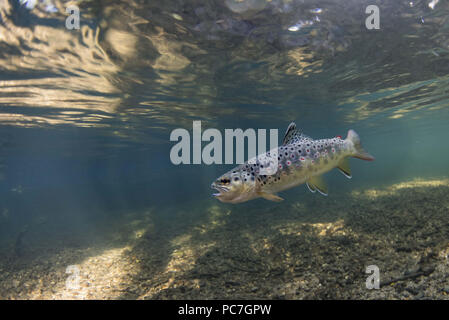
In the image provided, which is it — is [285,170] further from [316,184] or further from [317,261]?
[317,261]

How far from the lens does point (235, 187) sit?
12.9 ft

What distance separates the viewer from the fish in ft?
13.0

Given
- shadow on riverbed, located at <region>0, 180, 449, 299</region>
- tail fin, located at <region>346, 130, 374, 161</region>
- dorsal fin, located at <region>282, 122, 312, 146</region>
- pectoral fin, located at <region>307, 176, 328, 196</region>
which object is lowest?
shadow on riverbed, located at <region>0, 180, 449, 299</region>

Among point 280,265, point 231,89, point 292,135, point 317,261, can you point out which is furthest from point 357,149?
point 231,89

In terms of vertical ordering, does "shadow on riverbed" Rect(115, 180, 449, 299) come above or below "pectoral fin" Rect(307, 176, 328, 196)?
below

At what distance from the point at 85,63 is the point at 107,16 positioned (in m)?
3.81

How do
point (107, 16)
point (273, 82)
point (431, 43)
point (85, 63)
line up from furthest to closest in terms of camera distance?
point (273, 82), point (431, 43), point (85, 63), point (107, 16)

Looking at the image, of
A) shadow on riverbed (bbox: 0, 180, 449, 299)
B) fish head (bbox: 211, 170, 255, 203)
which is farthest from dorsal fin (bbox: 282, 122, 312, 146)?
shadow on riverbed (bbox: 0, 180, 449, 299)

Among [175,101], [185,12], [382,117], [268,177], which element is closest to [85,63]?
[185,12]

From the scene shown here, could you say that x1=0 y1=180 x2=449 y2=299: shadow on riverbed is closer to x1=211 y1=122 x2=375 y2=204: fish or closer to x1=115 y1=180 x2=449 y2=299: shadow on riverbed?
x1=115 y1=180 x2=449 y2=299: shadow on riverbed

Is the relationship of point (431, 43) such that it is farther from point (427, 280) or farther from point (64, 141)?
point (64, 141)

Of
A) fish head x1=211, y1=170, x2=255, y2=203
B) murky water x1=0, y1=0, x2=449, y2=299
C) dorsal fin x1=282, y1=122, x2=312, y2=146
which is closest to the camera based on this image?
fish head x1=211, y1=170, x2=255, y2=203

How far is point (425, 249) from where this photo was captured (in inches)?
210

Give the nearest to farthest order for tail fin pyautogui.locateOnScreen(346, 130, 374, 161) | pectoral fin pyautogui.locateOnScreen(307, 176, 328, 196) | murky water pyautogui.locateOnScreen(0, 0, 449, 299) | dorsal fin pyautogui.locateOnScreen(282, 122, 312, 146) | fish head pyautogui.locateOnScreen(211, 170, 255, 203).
Result: fish head pyautogui.locateOnScreen(211, 170, 255, 203)
pectoral fin pyautogui.locateOnScreen(307, 176, 328, 196)
tail fin pyautogui.locateOnScreen(346, 130, 374, 161)
dorsal fin pyautogui.locateOnScreen(282, 122, 312, 146)
murky water pyautogui.locateOnScreen(0, 0, 449, 299)
